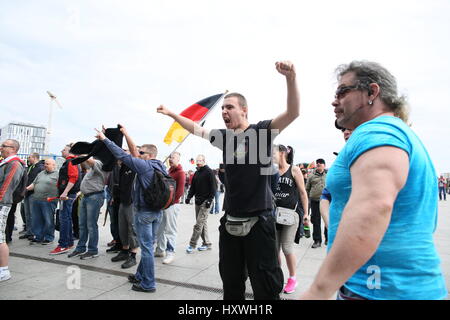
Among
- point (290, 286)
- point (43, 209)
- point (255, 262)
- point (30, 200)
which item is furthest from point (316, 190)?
point (30, 200)

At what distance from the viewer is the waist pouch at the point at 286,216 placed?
13.4 feet

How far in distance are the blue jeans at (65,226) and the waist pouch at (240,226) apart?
5.03 m

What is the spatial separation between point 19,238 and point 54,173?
6.29ft

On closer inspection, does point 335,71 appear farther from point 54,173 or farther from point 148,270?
point 54,173

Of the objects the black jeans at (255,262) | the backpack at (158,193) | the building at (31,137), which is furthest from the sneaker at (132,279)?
the building at (31,137)

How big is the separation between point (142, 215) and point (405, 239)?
12.0ft

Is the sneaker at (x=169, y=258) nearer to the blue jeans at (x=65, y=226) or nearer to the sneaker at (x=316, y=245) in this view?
the blue jeans at (x=65, y=226)

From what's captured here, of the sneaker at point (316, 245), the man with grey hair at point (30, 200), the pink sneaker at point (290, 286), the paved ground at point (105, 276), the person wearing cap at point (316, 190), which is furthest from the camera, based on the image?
the person wearing cap at point (316, 190)

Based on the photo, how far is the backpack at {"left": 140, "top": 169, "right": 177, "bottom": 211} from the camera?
4.21m

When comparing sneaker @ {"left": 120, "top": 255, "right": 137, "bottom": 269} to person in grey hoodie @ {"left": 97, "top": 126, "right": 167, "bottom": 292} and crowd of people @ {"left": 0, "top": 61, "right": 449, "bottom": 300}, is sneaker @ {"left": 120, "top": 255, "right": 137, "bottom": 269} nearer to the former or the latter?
crowd of people @ {"left": 0, "top": 61, "right": 449, "bottom": 300}

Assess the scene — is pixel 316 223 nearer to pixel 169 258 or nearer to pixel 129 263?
pixel 169 258

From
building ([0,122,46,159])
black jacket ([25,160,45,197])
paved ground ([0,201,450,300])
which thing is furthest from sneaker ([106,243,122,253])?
building ([0,122,46,159])

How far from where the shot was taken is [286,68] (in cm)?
195

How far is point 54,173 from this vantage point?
6879mm
